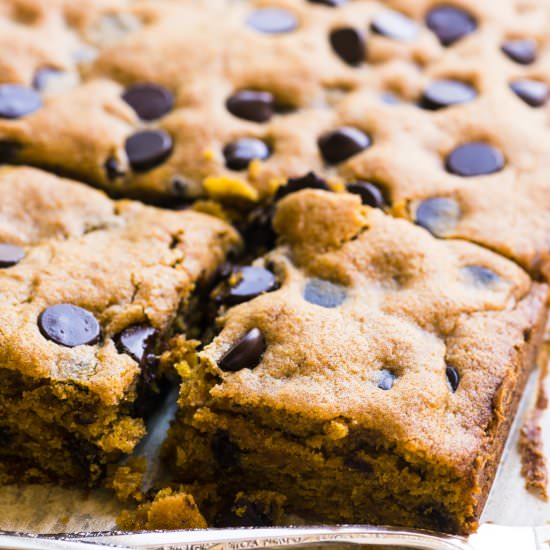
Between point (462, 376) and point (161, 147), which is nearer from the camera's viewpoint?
point (462, 376)

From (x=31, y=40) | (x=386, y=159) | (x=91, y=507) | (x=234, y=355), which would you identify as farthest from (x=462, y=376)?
(x=31, y=40)

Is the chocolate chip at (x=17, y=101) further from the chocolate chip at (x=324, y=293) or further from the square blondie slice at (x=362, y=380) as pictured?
the chocolate chip at (x=324, y=293)

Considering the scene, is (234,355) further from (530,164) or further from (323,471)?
(530,164)

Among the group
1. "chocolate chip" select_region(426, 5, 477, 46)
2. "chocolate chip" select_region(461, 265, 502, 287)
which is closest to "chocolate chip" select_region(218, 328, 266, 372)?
"chocolate chip" select_region(461, 265, 502, 287)

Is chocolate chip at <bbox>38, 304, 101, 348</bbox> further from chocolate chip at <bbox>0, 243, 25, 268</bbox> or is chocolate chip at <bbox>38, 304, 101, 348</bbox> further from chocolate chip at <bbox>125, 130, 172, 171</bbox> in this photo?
chocolate chip at <bbox>125, 130, 172, 171</bbox>

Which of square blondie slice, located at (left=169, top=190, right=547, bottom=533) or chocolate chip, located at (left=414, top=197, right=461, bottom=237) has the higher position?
chocolate chip, located at (left=414, top=197, right=461, bottom=237)

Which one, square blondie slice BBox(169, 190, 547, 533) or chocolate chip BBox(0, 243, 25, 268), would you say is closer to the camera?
square blondie slice BBox(169, 190, 547, 533)
